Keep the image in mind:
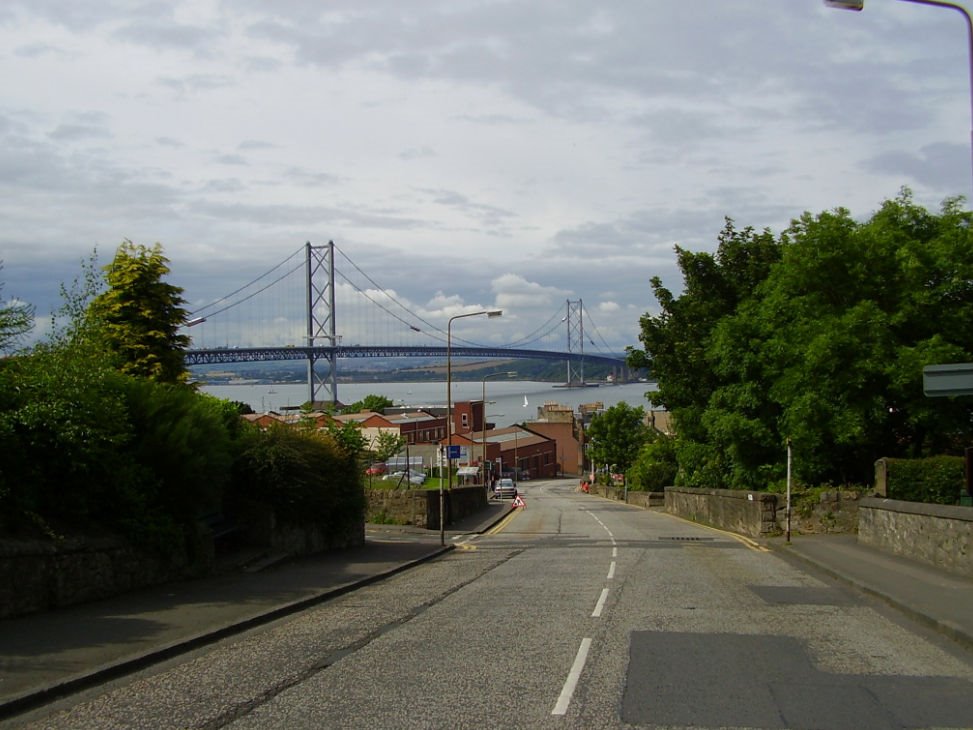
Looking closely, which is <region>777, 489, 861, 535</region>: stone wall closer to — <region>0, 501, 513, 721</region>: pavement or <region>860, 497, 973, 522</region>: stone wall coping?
<region>860, 497, 973, 522</region>: stone wall coping

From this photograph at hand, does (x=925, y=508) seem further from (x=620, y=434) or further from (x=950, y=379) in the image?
(x=620, y=434)

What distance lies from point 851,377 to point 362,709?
71.1ft

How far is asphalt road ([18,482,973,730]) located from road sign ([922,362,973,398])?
9.67ft

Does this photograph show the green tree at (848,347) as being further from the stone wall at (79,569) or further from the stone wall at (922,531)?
the stone wall at (79,569)

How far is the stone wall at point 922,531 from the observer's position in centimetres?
1627

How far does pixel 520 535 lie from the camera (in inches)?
1277

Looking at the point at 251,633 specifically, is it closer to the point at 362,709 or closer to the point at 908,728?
the point at 362,709

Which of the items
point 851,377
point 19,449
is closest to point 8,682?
point 19,449

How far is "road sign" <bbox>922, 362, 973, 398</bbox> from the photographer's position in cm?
1212

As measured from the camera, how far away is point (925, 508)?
18062 millimetres

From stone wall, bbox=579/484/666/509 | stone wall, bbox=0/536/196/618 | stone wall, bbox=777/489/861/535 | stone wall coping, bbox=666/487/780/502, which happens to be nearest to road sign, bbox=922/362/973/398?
stone wall, bbox=0/536/196/618

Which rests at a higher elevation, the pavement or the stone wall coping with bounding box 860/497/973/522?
the stone wall coping with bounding box 860/497/973/522

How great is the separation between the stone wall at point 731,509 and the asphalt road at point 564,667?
1355cm

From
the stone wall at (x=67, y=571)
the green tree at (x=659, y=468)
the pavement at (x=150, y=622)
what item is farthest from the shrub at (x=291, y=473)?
the green tree at (x=659, y=468)
